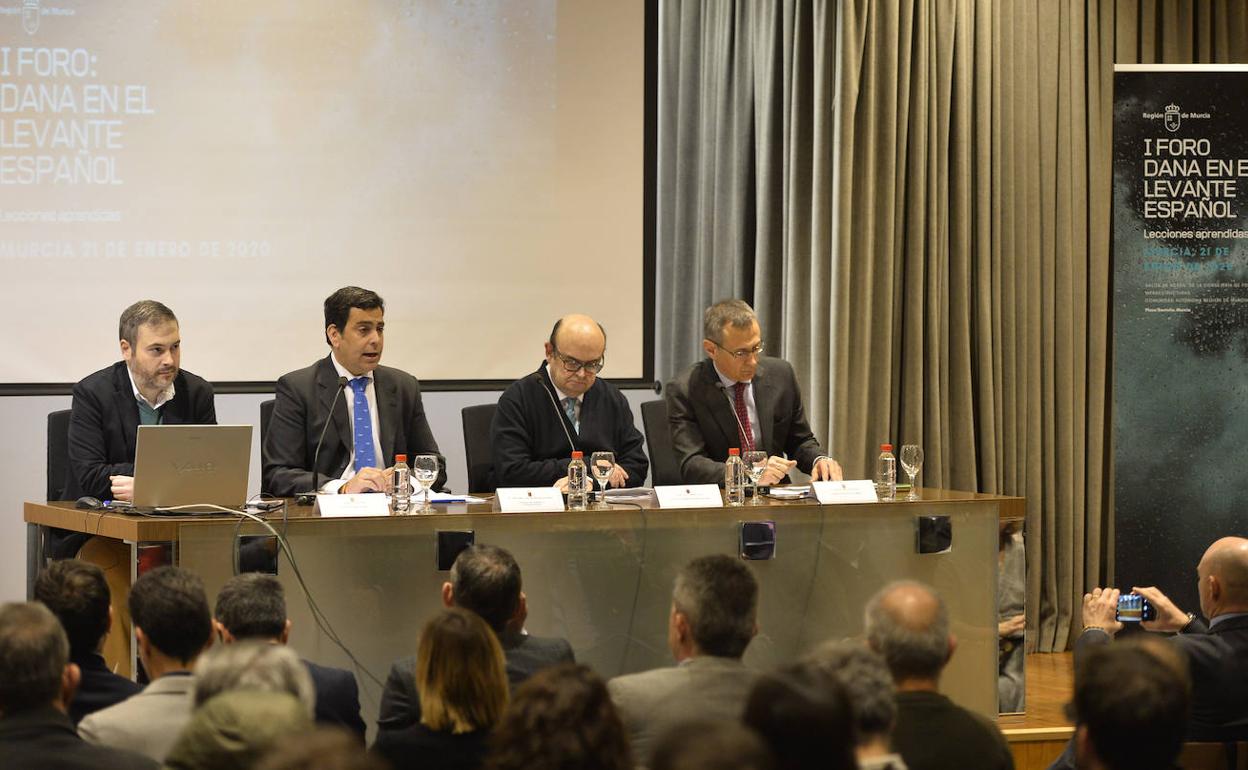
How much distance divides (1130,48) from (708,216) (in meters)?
1.98

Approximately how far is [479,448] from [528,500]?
1.05 meters

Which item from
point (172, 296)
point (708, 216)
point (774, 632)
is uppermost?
point (708, 216)

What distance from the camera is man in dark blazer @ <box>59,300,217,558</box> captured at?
179 inches

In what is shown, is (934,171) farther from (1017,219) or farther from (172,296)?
(172,296)

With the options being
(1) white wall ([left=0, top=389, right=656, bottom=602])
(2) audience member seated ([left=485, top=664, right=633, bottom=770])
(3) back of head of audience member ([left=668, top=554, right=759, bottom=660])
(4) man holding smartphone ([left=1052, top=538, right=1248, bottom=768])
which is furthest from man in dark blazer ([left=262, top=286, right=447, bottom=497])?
(2) audience member seated ([left=485, top=664, right=633, bottom=770])

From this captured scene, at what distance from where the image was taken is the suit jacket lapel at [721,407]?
5086mm

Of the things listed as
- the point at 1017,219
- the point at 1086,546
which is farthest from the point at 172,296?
the point at 1086,546

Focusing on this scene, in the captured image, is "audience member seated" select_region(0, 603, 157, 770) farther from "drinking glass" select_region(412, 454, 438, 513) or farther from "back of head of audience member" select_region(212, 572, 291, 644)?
"drinking glass" select_region(412, 454, 438, 513)

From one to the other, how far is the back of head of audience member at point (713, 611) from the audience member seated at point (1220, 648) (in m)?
0.85

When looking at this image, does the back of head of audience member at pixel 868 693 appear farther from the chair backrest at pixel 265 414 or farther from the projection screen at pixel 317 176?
the projection screen at pixel 317 176

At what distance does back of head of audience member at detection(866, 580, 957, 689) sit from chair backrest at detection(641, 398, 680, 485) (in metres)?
2.70

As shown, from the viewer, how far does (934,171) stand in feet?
20.3

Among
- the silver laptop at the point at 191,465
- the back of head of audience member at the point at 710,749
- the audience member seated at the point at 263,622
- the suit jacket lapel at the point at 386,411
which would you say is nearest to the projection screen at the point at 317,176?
the suit jacket lapel at the point at 386,411

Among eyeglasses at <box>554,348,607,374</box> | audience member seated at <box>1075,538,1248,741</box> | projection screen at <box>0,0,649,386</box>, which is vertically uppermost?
projection screen at <box>0,0,649,386</box>
